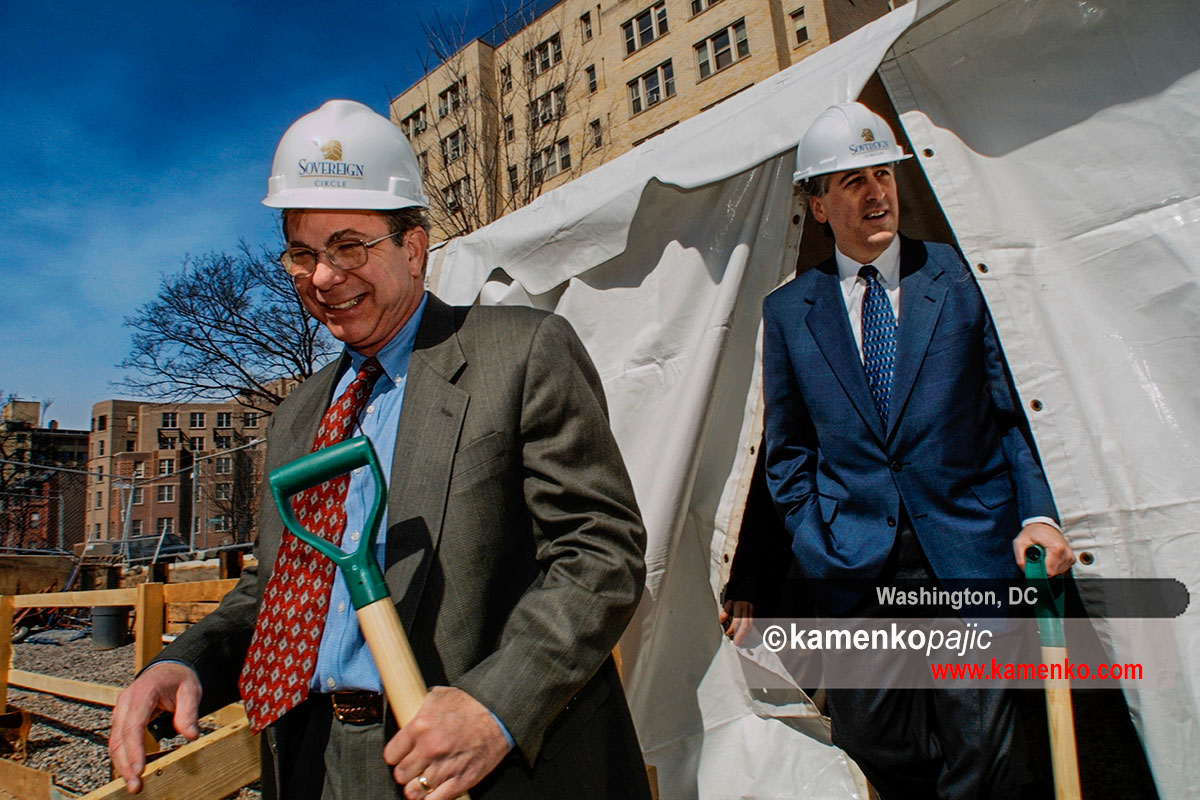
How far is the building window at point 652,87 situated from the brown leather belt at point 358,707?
2538 centimetres

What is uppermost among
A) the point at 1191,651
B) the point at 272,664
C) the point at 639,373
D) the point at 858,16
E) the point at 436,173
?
the point at 858,16

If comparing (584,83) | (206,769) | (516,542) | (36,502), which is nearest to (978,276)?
(516,542)

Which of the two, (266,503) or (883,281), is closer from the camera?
(266,503)

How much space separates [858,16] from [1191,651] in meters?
25.4

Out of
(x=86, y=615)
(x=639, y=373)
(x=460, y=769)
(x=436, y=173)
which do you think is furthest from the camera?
(x=436, y=173)

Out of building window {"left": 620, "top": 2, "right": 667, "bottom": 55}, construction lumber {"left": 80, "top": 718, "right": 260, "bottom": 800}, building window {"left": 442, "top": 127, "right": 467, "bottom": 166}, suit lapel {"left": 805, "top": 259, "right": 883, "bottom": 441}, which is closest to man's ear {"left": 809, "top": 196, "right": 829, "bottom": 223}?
suit lapel {"left": 805, "top": 259, "right": 883, "bottom": 441}

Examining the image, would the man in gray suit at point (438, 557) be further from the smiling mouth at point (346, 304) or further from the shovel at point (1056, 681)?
the shovel at point (1056, 681)

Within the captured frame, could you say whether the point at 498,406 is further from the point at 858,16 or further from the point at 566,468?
the point at 858,16

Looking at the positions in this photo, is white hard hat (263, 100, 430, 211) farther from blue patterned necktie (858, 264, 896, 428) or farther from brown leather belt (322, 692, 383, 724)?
blue patterned necktie (858, 264, 896, 428)

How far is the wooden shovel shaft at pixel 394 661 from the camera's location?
1.10 metres

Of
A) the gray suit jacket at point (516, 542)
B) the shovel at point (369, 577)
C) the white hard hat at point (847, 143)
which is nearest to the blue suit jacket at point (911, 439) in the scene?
the white hard hat at point (847, 143)

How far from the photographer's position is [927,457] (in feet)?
5.81

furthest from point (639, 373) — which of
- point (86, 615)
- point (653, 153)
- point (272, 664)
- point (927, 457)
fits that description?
point (86, 615)

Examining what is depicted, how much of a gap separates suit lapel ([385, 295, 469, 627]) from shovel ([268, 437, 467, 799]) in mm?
69
